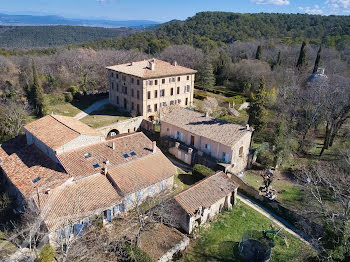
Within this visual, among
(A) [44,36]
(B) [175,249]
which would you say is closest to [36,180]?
(B) [175,249]

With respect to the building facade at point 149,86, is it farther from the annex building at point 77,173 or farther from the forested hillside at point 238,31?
the forested hillside at point 238,31

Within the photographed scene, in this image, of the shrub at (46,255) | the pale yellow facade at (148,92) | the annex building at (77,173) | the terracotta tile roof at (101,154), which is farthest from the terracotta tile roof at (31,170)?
the pale yellow facade at (148,92)

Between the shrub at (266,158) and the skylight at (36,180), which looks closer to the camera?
the skylight at (36,180)

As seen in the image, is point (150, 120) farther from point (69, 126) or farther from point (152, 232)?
point (152, 232)

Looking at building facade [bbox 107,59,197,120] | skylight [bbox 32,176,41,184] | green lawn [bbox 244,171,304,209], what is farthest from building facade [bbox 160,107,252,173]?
skylight [bbox 32,176,41,184]

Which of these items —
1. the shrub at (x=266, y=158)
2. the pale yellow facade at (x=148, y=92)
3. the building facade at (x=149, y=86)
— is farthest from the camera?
the pale yellow facade at (x=148, y=92)

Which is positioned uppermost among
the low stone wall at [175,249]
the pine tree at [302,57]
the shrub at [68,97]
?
the pine tree at [302,57]

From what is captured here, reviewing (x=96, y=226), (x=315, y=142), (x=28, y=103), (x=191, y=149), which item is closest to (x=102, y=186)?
(x=96, y=226)

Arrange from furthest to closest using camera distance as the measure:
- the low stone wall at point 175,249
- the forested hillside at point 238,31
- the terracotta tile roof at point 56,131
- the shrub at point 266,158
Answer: the forested hillside at point 238,31 < the shrub at point 266,158 < the terracotta tile roof at point 56,131 < the low stone wall at point 175,249
